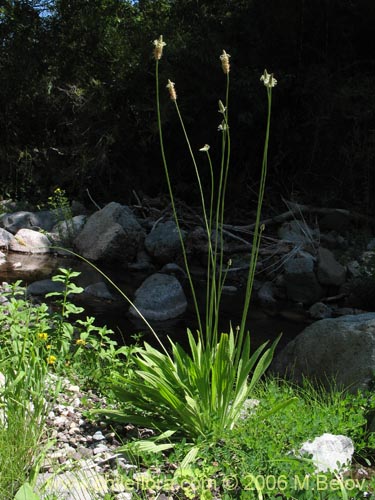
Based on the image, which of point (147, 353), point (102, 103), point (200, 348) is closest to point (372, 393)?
point (200, 348)

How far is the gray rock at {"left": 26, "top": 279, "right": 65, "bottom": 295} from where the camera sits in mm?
6664

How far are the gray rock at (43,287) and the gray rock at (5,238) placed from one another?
2.49 meters

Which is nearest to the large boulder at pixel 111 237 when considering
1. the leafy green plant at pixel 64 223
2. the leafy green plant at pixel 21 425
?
the leafy green plant at pixel 64 223

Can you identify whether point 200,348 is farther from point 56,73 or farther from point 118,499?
point 56,73

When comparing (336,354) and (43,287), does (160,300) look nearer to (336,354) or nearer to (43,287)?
(43,287)

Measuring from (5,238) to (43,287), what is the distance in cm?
281

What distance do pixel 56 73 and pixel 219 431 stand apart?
11.5 m

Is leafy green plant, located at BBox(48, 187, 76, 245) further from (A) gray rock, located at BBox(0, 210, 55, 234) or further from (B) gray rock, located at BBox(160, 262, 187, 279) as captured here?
(B) gray rock, located at BBox(160, 262, 187, 279)

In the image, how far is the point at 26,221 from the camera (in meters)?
10.1

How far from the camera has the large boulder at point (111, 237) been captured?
888cm

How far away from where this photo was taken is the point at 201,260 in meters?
8.89

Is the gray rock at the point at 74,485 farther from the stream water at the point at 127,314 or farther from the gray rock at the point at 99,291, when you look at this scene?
the gray rock at the point at 99,291

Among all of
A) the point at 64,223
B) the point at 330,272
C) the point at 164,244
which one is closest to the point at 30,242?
the point at 64,223

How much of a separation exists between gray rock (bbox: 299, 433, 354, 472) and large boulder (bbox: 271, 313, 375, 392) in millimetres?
1048
